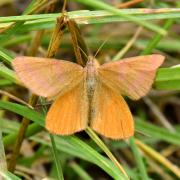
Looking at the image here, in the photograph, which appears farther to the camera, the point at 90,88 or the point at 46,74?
the point at 90,88

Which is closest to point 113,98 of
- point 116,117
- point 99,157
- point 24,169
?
point 116,117

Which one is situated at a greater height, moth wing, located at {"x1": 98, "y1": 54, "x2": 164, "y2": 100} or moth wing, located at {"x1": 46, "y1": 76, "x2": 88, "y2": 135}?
moth wing, located at {"x1": 98, "y1": 54, "x2": 164, "y2": 100}

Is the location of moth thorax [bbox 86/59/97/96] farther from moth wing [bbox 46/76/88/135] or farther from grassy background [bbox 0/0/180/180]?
grassy background [bbox 0/0/180/180]

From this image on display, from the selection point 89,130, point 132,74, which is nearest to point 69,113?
point 89,130

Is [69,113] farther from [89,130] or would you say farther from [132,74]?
[132,74]

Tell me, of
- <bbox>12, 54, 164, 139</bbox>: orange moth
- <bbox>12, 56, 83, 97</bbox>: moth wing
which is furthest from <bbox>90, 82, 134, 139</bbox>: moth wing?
<bbox>12, 56, 83, 97</bbox>: moth wing
